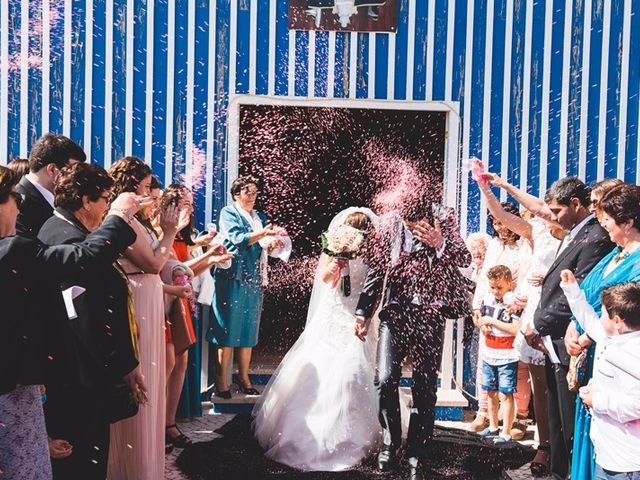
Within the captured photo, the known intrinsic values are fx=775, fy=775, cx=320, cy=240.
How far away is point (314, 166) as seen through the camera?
888 cm

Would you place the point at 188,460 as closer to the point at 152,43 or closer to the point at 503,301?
the point at 503,301

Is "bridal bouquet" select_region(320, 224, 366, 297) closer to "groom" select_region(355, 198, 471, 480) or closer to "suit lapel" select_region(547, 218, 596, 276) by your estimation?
"groom" select_region(355, 198, 471, 480)

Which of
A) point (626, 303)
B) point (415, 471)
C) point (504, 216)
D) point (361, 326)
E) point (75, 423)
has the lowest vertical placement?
point (415, 471)

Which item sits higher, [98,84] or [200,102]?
[98,84]

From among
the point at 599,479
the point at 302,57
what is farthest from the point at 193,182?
Result: the point at 599,479

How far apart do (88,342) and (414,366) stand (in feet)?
7.50

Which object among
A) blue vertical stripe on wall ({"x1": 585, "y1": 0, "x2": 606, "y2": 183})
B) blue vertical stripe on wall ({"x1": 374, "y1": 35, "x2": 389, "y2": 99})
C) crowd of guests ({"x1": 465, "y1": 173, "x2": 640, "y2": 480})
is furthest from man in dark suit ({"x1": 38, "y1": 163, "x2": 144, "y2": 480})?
blue vertical stripe on wall ({"x1": 585, "y1": 0, "x2": 606, "y2": 183})

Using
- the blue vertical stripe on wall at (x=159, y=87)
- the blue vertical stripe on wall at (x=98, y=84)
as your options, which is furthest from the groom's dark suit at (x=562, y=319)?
the blue vertical stripe on wall at (x=98, y=84)

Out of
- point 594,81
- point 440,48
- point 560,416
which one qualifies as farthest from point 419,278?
point 594,81

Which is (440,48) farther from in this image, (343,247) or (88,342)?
(88,342)

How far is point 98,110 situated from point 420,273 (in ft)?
11.4

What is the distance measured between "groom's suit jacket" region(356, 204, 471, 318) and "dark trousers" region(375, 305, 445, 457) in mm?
81

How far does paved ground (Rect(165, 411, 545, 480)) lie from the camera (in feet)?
15.9

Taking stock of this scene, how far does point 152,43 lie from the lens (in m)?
6.75
